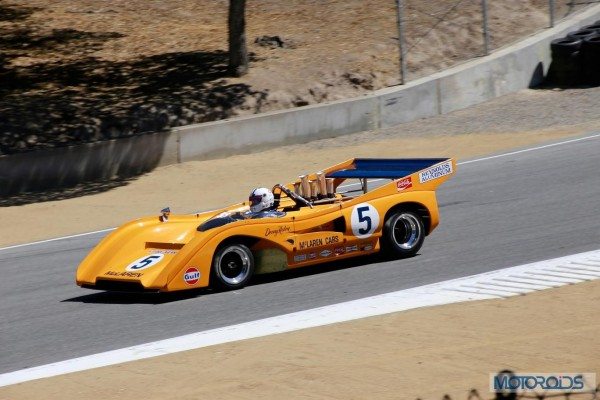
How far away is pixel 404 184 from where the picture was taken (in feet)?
39.9

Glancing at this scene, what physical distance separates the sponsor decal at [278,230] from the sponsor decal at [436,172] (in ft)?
5.83

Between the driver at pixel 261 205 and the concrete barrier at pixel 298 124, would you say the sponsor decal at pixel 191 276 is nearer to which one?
the driver at pixel 261 205

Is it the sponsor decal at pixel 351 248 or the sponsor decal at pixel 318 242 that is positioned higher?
the sponsor decal at pixel 318 242

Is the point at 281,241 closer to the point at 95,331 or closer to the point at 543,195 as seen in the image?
the point at 95,331

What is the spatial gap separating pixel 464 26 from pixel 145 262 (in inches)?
622

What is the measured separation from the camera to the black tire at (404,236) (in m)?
12.1

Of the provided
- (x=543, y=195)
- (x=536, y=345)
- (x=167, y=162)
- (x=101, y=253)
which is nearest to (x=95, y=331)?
(x=101, y=253)

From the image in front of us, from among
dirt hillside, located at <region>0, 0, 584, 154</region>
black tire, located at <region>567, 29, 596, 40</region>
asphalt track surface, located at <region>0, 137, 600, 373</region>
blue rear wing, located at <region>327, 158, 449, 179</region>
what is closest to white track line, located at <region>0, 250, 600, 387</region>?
asphalt track surface, located at <region>0, 137, 600, 373</region>

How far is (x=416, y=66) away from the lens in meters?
23.7

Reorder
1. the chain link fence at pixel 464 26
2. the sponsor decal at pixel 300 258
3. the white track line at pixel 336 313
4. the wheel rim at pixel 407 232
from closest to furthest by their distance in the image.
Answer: the white track line at pixel 336 313 → the sponsor decal at pixel 300 258 → the wheel rim at pixel 407 232 → the chain link fence at pixel 464 26

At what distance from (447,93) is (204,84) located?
4893 millimetres

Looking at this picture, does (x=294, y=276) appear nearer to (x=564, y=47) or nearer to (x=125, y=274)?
(x=125, y=274)

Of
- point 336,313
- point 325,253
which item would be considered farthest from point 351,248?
point 336,313

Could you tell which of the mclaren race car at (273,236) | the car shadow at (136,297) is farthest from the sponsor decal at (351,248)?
the car shadow at (136,297)
